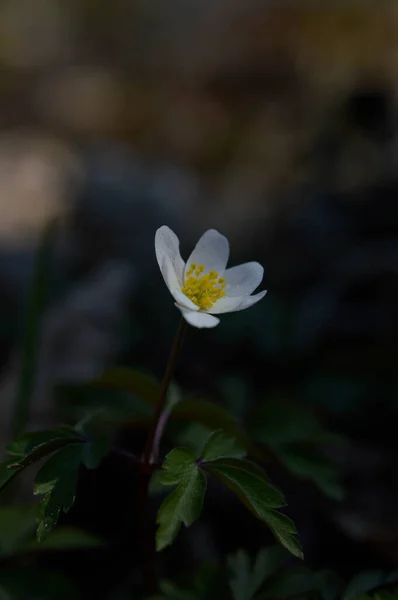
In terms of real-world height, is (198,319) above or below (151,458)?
above

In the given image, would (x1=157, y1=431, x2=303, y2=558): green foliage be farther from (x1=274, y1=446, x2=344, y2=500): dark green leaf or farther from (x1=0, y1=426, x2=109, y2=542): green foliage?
(x1=274, y1=446, x2=344, y2=500): dark green leaf

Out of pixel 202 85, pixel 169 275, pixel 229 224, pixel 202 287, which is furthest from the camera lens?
pixel 202 85

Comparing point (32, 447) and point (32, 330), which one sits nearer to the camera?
point (32, 447)

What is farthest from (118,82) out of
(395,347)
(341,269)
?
(395,347)

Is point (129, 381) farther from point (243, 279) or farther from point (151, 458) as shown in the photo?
point (243, 279)

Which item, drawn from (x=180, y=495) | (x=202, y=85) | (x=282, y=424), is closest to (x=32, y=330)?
(x=282, y=424)

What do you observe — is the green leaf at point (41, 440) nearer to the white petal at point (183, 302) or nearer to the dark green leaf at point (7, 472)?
the dark green leaf at point (7, 472)
